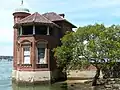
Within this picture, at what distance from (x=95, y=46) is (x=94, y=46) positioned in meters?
0.19

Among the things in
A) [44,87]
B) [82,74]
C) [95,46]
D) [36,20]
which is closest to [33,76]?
[44,87]

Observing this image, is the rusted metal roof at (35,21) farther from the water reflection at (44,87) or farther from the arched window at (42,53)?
the water reflection at (44,87)

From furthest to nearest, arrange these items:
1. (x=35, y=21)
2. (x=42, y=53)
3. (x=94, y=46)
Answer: (x=42, y=53) < (x=35, y=21) < (x=94, y=46)

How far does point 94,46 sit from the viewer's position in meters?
26.6

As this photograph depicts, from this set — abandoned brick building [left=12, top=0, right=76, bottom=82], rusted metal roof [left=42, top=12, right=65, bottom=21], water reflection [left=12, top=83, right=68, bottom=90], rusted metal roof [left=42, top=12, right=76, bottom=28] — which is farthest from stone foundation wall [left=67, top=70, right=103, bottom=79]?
rusted metal roof [left=42, top=12, right=65, bottom=21]

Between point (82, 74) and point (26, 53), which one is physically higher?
point (26, 53)

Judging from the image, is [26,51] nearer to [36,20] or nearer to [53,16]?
[36,20]

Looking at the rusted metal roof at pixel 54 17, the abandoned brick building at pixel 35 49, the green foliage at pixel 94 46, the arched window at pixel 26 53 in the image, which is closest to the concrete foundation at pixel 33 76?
the abandoned brick building at pixel 35 49

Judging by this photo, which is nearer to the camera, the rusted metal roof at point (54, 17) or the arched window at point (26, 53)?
the arched window at point (26, 53)

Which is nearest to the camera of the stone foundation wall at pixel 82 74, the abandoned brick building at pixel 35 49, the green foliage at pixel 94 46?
the green foliage at pixel 94 46

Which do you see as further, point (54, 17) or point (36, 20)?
point (54, 17)

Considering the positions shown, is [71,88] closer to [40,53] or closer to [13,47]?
[40,53]

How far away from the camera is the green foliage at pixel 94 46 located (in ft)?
88.2

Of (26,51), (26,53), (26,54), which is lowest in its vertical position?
(26,54)
